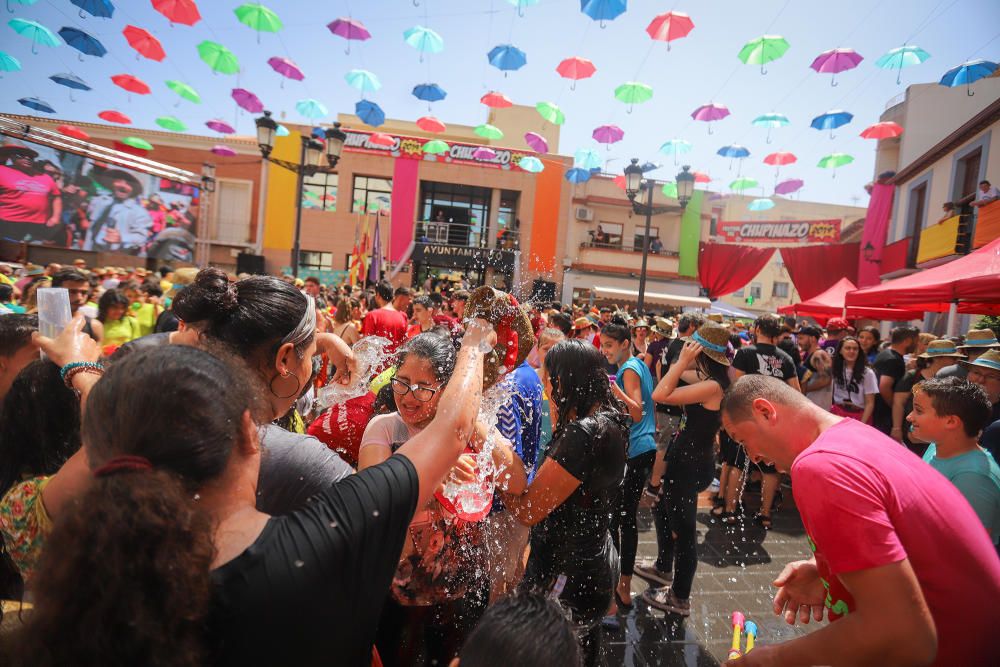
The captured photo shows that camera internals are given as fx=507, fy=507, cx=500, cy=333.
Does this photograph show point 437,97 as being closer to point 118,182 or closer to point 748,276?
point 118,182

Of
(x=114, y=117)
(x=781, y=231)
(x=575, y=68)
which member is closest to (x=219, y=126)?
(x=114, y=117)

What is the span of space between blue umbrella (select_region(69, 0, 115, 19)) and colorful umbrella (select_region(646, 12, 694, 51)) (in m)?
9.59

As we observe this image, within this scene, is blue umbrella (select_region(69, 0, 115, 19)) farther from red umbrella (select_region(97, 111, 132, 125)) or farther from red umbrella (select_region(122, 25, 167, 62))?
red umbrella (select_region(97, 111, 132, 125))

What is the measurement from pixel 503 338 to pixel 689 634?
8.11 feet

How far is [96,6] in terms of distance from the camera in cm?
868

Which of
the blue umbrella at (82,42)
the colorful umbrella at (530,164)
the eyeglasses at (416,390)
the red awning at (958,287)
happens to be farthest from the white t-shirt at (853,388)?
the blue umbrella at (82,42)

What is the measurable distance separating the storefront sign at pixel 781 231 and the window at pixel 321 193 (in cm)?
2013

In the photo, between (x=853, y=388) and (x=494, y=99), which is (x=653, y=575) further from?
(x=494, y=99)

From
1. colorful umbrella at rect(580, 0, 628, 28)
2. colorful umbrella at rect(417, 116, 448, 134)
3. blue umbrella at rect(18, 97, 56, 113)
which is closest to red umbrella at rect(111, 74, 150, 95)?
blue umbrella at rect(18, 97, 56, 113)

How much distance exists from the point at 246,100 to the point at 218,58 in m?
2.56

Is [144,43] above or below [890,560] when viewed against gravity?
above

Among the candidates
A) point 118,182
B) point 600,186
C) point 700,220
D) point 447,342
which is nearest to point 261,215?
point 118,182

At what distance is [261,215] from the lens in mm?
22281

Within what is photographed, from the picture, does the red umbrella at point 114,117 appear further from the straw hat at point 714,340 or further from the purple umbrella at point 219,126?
the straw hat at point 714,340
